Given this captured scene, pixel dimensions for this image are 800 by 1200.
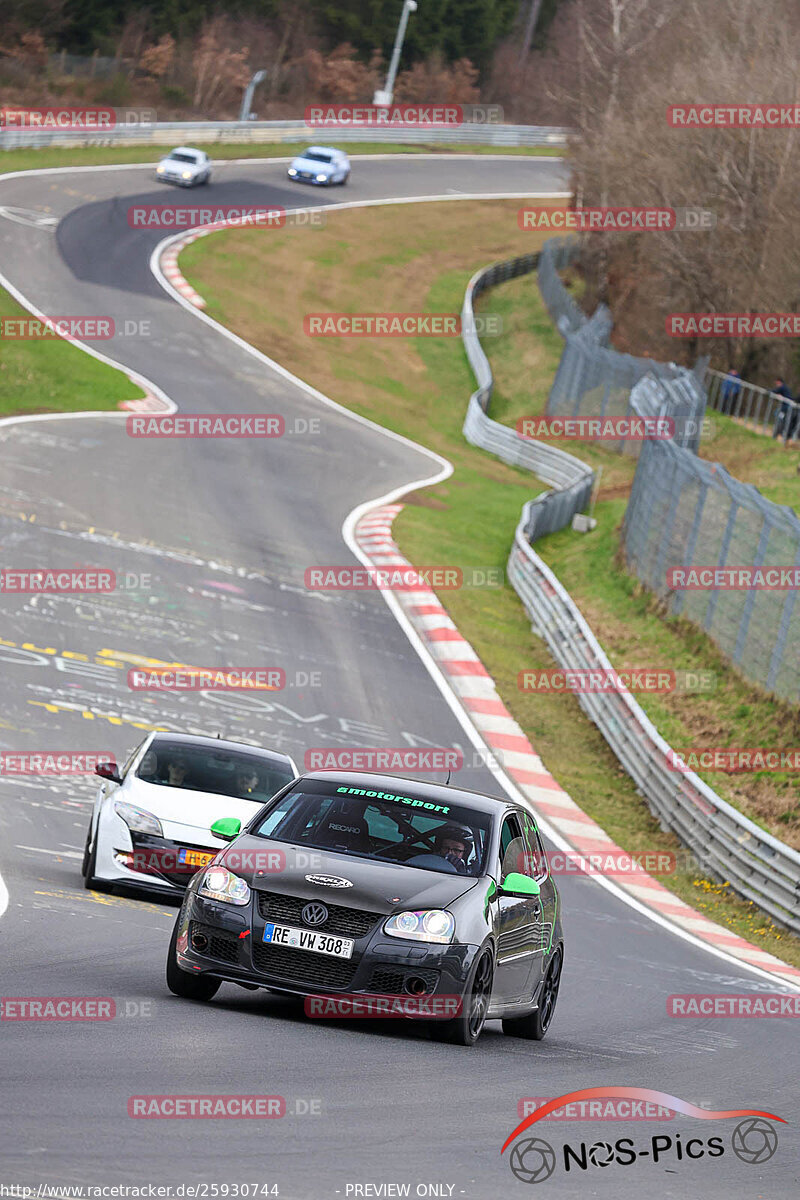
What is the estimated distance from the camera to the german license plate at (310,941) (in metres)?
9.05

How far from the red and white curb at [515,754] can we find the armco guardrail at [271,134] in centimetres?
3760

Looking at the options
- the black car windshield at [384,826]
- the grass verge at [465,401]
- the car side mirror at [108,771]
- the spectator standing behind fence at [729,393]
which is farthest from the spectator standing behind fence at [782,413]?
the black car windshield at [384,826]

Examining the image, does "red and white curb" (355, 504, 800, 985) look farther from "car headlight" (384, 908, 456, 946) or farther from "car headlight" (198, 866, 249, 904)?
"car headlight" (198, 866, 249, 904)

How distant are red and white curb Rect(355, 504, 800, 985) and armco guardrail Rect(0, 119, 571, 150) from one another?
3760 cm

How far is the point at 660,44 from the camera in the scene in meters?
66.4

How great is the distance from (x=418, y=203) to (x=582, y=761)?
5218cm

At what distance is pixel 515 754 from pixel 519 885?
13.9 metres

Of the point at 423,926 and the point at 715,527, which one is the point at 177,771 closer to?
the point at 423,926

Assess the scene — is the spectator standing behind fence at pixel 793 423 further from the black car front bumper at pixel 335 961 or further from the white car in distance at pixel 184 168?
the black car front bumper at pixel 335 961

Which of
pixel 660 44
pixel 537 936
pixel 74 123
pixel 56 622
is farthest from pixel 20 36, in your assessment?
pixel 537 936

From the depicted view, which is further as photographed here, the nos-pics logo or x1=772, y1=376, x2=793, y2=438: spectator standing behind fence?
x1=772, y1=376, x2=793, y2=438: spectator standing behind fence

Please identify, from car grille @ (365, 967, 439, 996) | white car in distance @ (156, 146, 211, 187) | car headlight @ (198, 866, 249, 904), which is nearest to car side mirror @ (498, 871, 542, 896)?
car grille @ (365, 967, 439, 996)

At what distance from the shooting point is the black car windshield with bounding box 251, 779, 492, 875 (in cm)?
988

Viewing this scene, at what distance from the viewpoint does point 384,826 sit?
10039mm
